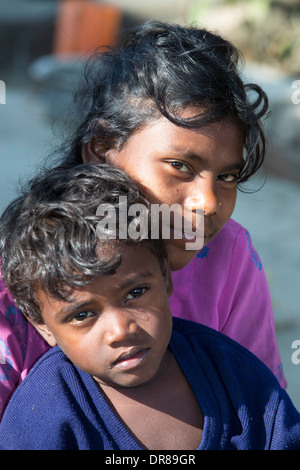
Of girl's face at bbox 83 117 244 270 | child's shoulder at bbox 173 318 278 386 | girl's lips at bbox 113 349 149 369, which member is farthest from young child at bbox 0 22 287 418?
girl's lips at bbox 113 349 149 369

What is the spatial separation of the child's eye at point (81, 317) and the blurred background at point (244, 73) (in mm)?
614

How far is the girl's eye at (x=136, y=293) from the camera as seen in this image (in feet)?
4.22

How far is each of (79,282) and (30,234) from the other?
0.14 meters

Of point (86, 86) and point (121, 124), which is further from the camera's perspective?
point (86, 86)

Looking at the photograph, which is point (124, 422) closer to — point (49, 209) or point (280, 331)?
point (49, 209)

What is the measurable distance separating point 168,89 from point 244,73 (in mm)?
2382

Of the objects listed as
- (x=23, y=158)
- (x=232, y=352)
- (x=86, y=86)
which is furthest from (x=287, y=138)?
(x=232, y=352)

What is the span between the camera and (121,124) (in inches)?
57.7

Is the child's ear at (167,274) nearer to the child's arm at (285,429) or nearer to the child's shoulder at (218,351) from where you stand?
the child's shoulder at (218,351)

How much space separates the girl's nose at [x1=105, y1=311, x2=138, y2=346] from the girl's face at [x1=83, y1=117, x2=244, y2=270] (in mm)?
240

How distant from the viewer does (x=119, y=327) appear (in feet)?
4.09

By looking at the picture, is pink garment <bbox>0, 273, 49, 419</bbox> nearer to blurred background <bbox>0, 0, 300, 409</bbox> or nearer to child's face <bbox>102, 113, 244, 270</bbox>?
child's face <bbox>102, 113, 244, 270</bbox>

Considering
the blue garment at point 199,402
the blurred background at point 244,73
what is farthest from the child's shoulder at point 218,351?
the blurred background at point 244,73

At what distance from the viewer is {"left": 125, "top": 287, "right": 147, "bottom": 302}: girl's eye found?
4.22 feet
